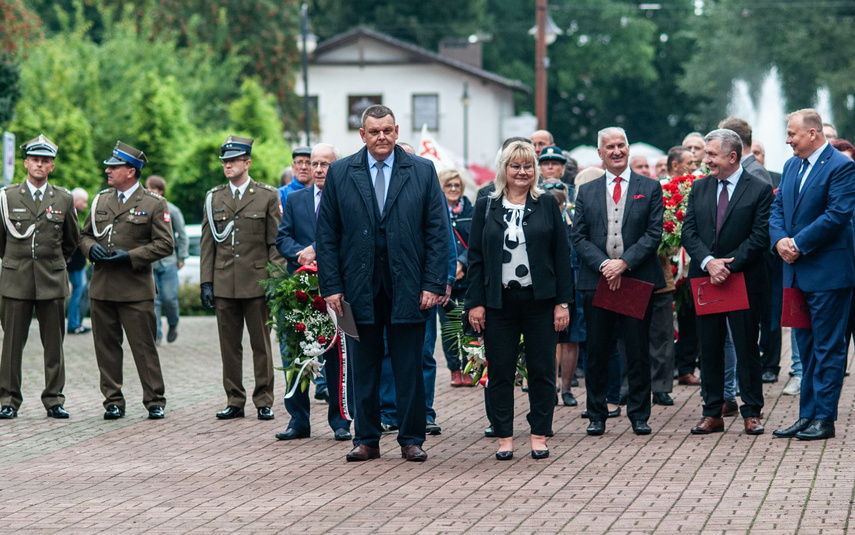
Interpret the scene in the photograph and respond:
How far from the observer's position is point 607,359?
29.9 ft

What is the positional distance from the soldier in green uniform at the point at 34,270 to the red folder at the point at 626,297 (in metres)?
4.50

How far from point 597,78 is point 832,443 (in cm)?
6391

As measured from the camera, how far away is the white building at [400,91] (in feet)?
184

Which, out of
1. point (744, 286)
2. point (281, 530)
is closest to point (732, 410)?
point (744, 286)

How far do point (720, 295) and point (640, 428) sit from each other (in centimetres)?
111

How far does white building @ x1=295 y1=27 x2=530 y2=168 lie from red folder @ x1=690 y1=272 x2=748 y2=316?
4723 centimetres

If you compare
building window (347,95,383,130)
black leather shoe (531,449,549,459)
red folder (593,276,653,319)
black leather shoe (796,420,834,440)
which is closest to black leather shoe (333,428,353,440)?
black leather shoe (531,449,549,459)

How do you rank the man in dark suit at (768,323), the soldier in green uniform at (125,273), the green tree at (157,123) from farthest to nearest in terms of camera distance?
the green tree at (157,123) → the man in dark suit at (768,323) → the soldier in green uniform at (125,273)


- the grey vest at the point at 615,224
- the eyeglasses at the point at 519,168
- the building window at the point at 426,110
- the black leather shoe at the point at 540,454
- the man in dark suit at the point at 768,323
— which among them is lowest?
the black leather shoe at the point at 540,454

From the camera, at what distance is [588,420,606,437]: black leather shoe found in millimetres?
8875

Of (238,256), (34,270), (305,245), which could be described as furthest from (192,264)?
(305,245)

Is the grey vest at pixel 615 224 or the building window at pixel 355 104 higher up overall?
the building window at pixel 355 104

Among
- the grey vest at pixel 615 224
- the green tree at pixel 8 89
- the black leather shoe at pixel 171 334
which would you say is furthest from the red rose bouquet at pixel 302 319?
the green tree at pixel 8 89

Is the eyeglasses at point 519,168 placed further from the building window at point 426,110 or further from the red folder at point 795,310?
the building window at point 426,110
